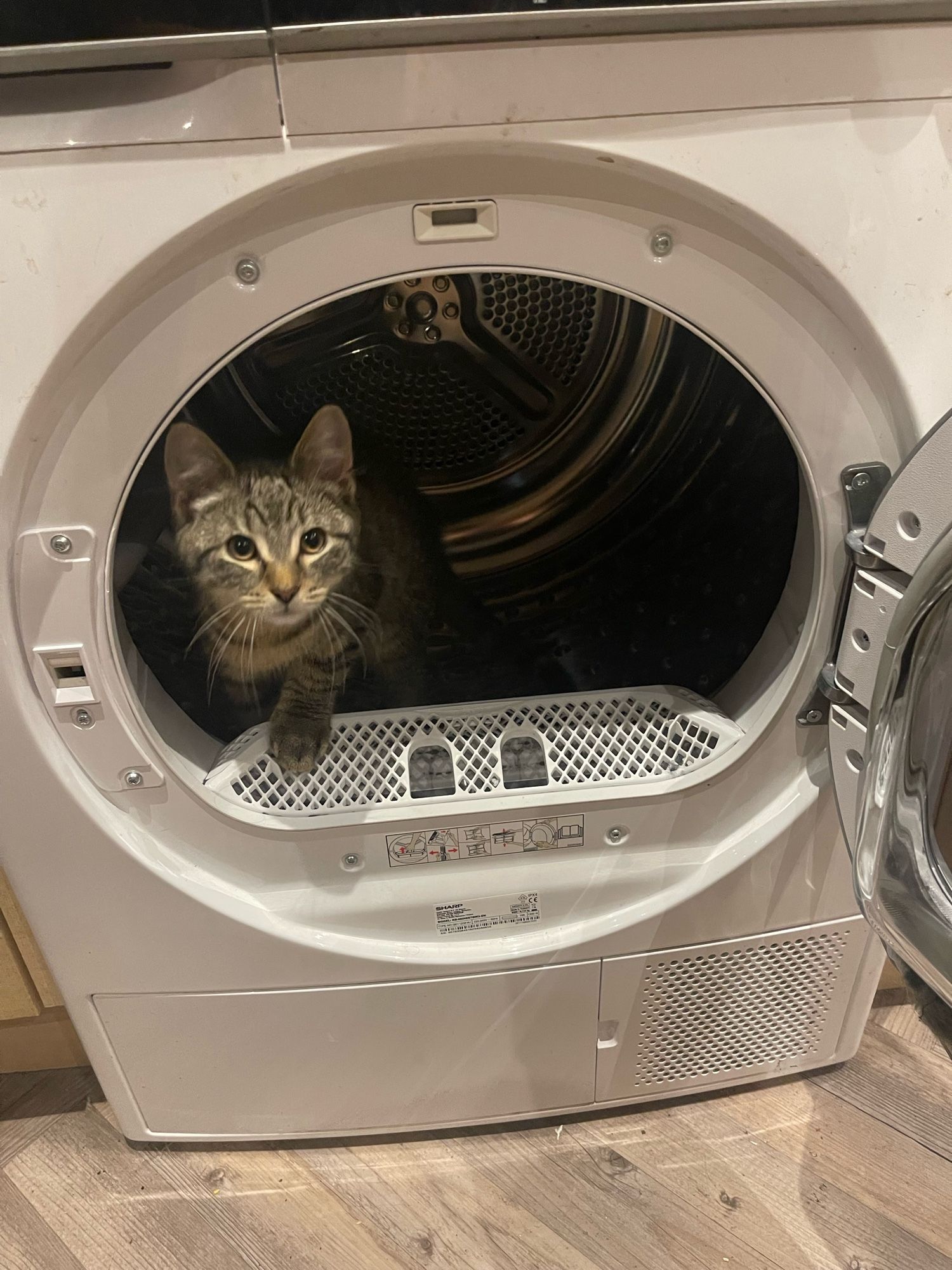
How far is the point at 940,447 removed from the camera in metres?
0.48

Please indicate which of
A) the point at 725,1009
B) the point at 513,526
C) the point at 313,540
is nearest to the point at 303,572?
the point at 313,540

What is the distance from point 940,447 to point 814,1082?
2.38 ft

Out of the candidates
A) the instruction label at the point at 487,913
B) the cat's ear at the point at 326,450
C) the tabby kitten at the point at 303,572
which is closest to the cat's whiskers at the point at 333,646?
the tabby kitten at the point at 303,572

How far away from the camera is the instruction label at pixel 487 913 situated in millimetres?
696

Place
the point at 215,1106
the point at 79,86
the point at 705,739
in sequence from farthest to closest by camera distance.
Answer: the point at 215,1106 < the point at 705,739 < the point at 79,86

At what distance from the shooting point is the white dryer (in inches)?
17.1

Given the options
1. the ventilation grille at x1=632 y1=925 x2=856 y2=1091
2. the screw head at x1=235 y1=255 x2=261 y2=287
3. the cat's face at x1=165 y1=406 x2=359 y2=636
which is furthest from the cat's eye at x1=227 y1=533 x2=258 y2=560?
the ventilation grille at x1=632 y1=925 x2=856 y2=1091

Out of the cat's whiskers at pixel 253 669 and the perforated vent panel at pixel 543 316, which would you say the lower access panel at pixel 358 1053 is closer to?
the cat's whiskers at pixel 253 669

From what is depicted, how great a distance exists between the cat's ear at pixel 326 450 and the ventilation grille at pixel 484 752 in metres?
0.22

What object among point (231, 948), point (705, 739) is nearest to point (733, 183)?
point (705, 739)

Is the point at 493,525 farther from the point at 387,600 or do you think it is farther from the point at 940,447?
the point at 940,447

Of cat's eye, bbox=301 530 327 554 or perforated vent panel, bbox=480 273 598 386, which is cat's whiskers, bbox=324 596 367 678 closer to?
cat's eye, bbox=301 530 327 554

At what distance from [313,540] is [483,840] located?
300 mm

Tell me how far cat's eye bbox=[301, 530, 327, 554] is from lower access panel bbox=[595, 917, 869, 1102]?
1.50ft
